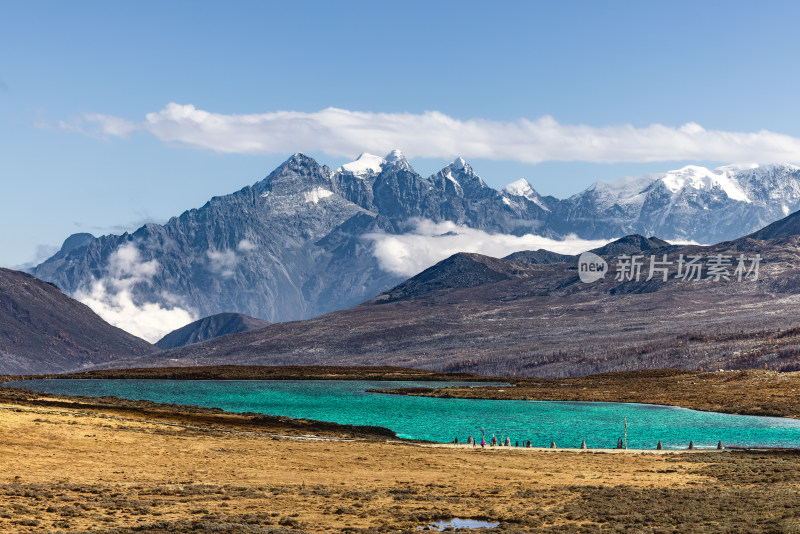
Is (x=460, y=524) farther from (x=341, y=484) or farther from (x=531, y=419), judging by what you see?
(x=531, y=419)

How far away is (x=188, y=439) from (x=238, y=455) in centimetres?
997

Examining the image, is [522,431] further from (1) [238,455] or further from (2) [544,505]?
(2) [544,505]

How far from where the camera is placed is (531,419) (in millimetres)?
126375

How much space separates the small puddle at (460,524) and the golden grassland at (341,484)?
0.73 metres

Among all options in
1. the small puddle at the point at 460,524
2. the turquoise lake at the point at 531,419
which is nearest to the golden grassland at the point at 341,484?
the small puddle at the point at 460,524

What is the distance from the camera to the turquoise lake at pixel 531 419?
98.3 meters

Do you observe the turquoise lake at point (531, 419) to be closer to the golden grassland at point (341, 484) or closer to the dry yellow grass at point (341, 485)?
the golden grassland at point (341, 484)

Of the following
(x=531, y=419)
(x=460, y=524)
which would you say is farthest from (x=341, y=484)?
(x=531, y=419)

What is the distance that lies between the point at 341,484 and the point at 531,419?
76.7 meters

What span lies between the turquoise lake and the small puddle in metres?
50.8

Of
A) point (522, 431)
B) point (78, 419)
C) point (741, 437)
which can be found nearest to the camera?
point (78, 419)

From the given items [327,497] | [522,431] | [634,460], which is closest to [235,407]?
[522,431]

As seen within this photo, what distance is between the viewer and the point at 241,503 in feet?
148

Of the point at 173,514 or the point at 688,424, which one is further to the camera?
the point at 688,424
